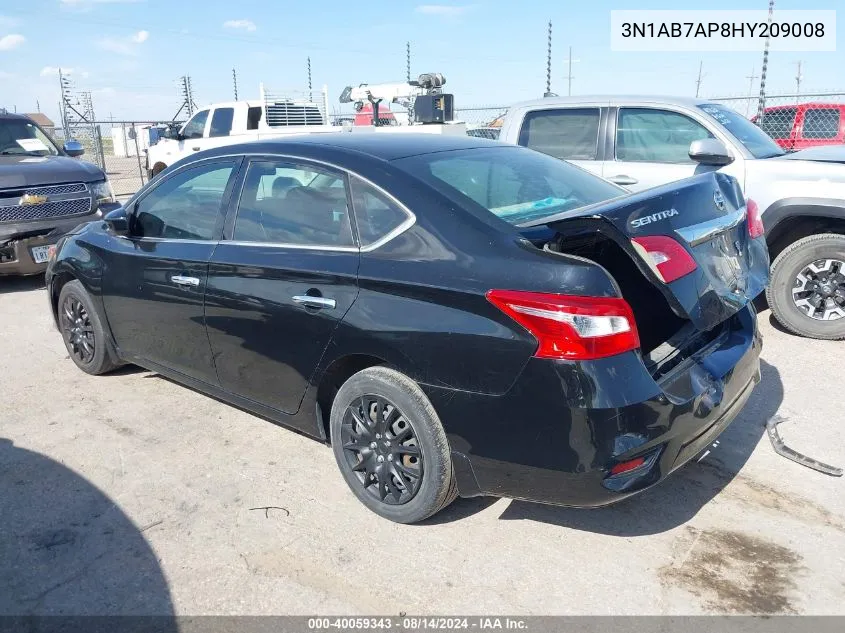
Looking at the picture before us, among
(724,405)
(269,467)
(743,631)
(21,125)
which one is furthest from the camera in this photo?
(21,125)

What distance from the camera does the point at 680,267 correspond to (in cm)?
276

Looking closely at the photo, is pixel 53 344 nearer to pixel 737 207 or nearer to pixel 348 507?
pixel 348 507

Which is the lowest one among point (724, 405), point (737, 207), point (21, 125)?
point (724, 405)

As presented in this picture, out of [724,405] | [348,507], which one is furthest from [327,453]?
[724,405]

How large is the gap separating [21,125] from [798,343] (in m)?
9.19

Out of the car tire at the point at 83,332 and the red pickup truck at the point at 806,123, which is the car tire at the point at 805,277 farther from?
the red pickup truck at the point at 806,123

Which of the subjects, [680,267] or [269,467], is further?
[269,467]

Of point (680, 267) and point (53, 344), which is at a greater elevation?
point (680, 267)

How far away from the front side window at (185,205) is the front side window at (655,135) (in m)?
3.86

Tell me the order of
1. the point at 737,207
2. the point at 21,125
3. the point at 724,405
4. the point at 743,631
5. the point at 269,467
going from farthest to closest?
1. the point at 21,125
2. the point at 269,467
3. the point at 737,207
4. the point at 724,405
5. the point at 743,631

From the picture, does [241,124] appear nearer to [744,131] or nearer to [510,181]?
[744,131]

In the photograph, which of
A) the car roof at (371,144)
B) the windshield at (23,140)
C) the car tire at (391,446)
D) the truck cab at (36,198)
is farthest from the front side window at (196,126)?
the car tire at (391,446)

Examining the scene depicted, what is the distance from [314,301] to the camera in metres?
3.23

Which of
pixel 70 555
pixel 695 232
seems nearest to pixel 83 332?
pixel 70 555
